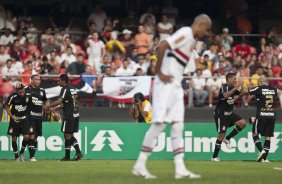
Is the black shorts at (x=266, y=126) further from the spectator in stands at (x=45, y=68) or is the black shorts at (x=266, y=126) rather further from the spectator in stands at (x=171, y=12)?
the spectator in stands at (x=171, y=12)

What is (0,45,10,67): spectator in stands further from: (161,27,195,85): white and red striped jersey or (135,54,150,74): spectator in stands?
(161,27,195,85): white and red striped jersey

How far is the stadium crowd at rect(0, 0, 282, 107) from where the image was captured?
2644cm

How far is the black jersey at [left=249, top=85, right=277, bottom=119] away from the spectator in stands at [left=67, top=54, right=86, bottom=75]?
6.99 metres

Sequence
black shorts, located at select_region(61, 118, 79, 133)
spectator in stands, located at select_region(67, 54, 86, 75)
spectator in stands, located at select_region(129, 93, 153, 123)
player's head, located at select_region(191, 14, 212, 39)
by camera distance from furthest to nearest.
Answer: spectator in stands, located at select_region(67, 54, 86, 75)
spectator in stands, located at select_region(129, 93, 153, 123)
black shorts, located at select_region(61, 118, 79, 133)
player's head, located at select_region(191, 14, 212, 39)

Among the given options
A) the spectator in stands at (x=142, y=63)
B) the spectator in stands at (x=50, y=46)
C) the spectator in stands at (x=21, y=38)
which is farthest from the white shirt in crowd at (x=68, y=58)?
the spectator in stands at (x=142, y=63)

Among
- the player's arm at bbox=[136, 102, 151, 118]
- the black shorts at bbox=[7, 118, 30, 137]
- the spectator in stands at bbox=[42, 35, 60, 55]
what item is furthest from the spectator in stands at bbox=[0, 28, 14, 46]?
the black shorts at bbox=[7, 118, 30, 137]

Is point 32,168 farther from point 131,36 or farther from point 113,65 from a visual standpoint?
point 131,36

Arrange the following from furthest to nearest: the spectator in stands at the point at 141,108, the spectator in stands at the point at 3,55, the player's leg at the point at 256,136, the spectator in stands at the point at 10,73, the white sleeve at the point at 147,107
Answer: the spectator in stands at the point at 3,55, the spectator in stands at the point at 10,73, the white sleeve at the point at 147,107, the spectator in stands at the point at 141,108, the player's leg at the point at 256,136

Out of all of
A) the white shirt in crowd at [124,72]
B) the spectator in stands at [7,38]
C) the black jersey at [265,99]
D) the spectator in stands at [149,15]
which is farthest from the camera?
the spectator in stands at [149,15]

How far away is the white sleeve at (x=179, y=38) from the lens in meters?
13.3

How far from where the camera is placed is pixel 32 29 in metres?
29.4

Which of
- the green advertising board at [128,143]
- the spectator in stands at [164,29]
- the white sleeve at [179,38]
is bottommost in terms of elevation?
the green advertising board at [128,143]

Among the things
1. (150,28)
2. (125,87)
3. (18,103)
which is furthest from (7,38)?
(18,103)

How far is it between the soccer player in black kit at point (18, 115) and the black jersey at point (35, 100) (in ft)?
0.34
